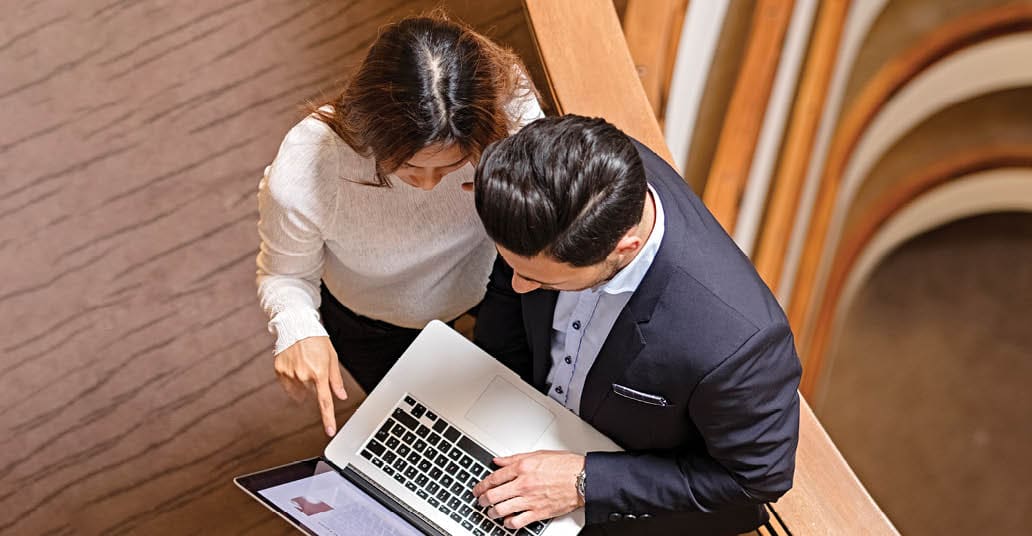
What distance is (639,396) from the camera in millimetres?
1421

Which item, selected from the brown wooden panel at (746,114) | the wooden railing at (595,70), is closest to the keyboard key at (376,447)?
the wooden railing at (595,70)

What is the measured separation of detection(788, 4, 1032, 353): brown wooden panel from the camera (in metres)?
3.58

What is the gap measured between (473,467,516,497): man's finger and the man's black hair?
1.49ft

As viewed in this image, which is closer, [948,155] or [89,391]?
[89,391]

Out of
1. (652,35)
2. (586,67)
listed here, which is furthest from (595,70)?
(652,35)

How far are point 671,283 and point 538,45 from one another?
657mm

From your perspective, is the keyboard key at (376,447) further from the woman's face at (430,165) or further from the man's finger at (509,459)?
the woman's face at (430,165)

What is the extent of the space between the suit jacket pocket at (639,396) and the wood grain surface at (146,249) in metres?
1.02

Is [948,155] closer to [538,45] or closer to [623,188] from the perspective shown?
[538,45]

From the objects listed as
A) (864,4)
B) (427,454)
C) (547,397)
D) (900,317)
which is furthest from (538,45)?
(900,317)

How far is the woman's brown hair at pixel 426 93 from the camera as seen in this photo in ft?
4.18

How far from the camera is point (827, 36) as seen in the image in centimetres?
309

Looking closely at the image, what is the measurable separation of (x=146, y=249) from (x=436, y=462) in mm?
1344

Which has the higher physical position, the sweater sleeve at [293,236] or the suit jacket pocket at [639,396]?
the sweater sleeve at [293,236]
